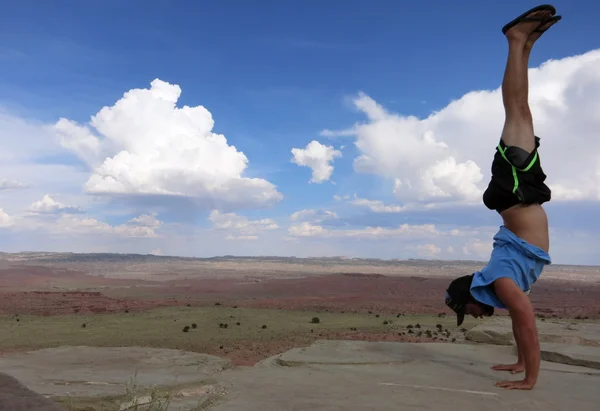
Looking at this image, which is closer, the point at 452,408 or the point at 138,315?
the point at 452,408

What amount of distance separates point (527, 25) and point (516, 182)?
1509 millimetres

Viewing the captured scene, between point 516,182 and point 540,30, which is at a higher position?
point 540,30

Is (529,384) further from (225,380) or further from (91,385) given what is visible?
(91,385)

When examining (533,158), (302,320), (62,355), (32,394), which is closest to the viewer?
(32,394)

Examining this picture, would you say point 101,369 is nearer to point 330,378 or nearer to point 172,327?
point 330,378

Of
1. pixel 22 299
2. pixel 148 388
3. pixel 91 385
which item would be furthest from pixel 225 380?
pixel 22 299

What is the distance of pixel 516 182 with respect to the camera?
4.62 metres

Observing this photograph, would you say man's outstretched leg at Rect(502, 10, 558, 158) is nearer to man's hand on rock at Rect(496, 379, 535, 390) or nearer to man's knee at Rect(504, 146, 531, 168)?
Result: man's knee at Rect(504, 146, 531, 168)

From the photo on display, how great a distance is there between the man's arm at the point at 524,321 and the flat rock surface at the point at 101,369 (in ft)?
11.7

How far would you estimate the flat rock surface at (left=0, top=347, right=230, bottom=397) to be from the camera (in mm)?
5781

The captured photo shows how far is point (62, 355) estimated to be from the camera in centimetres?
827

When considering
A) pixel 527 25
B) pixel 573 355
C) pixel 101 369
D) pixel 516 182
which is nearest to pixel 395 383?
pixel 516 182

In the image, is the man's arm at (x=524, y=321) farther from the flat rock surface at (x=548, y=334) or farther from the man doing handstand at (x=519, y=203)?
the flat rock surface at (x=548, y=334)

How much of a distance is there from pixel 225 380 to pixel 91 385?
165cm
